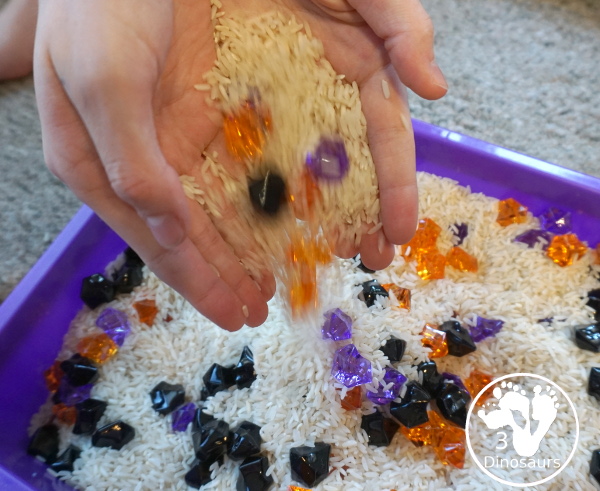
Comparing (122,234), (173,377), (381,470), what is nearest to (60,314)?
(173,377)

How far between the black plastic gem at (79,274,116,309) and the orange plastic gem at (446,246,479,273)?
842 millimetres

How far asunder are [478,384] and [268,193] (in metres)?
0.61

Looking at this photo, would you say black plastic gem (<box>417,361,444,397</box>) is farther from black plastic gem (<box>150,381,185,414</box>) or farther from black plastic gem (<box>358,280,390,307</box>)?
black plastic gem (<box>150,381,185,414</box>)

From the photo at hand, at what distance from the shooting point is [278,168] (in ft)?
3.31

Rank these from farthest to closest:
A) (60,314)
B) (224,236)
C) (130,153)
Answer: (60,314) < (224,236) < (130,153)

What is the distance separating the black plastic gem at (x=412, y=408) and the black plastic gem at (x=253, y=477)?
284 millimetres

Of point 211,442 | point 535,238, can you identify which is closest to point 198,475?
point 211,442

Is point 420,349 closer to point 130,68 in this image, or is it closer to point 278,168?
point 278,168

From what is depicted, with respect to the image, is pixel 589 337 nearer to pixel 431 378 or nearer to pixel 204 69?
pixel 431 378

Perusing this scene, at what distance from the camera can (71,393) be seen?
120cm

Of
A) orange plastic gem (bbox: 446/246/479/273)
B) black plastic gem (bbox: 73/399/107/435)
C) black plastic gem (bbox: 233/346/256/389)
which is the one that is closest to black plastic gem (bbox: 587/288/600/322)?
orange plastic gem (bbox: 446/246/479/273)

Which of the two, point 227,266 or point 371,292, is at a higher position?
point 227,266

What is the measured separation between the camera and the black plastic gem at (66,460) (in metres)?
1.11

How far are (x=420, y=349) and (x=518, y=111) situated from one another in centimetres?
92
